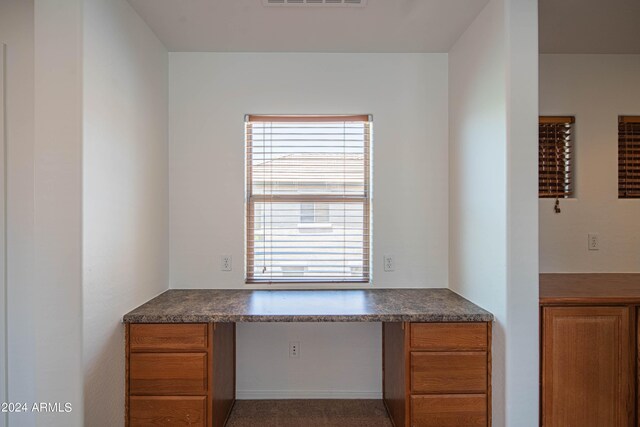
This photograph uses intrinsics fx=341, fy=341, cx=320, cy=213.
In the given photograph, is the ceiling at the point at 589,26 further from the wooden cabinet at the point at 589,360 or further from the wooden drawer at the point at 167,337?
the wooden drawer at the point at 167,337

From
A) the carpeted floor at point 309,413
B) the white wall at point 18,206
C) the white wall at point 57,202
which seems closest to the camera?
the white wall at point 57,202

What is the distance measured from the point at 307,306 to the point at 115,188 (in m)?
1.25

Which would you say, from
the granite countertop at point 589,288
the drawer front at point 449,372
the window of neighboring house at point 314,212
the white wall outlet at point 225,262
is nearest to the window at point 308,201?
the window of neighboring house at point 314,212

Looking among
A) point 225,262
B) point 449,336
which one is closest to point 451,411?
point 449,336

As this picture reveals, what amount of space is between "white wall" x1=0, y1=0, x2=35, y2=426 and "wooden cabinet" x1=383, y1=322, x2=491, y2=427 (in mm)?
1972

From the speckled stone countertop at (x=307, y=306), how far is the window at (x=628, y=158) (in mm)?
1626

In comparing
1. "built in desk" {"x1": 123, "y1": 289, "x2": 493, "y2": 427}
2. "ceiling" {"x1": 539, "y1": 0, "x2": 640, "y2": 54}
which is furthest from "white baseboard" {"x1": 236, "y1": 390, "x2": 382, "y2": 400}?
"ceiling" {"x1": 539, "y1": 0, "x2": 640, "y2": 54}

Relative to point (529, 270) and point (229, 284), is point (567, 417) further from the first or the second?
point (229, 284)

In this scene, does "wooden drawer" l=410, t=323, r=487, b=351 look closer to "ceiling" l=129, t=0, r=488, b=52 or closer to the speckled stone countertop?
the speckled stone countertop

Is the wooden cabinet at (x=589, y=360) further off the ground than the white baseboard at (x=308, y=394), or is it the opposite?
the wooden cabinet at (x=589, y=360)

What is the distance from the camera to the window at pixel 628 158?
261 centimetres

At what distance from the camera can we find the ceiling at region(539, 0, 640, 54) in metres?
1.99

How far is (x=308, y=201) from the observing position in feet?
8.48

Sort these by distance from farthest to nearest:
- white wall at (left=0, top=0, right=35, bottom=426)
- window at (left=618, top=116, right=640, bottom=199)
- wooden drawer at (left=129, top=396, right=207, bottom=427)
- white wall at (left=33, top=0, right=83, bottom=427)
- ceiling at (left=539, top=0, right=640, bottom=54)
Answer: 1. window at (left=618, top=116, right=640, bottom=199)
2. ceiling at (left=539, top=0, right=640, bottom=54)
3. wooden drawer at (left=129, top=396, right=207, bottom=427)
4. white wall at (left=0, top=0, right=35, bottom=426)
5. white wall at (left=33, top=0, right=83, bottom=427)
